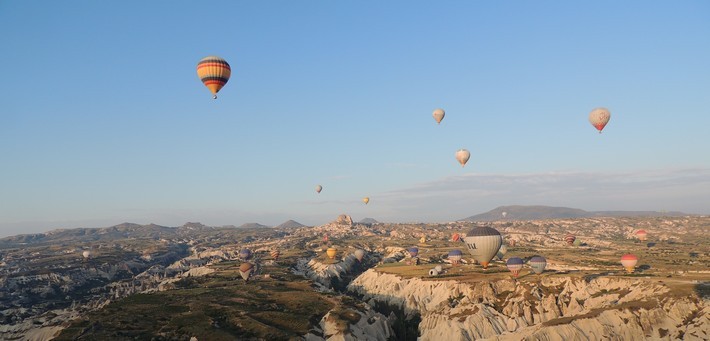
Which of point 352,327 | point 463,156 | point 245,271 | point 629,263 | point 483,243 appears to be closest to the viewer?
point 352,327

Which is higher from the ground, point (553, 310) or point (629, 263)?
point (629, 263)

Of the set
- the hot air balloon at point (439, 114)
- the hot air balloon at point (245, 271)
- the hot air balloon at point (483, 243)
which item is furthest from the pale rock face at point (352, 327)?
the hot air balloon at point (439, 114)

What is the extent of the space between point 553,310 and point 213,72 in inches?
2993

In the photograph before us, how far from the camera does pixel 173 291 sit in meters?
122

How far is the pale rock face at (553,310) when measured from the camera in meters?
68.6

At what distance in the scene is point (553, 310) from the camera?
8538cm

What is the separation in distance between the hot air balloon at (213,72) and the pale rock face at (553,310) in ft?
197

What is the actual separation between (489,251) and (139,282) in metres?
143

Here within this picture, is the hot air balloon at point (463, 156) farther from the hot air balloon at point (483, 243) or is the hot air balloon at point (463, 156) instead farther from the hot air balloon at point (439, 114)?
the hot air balloon at point (483, 243)

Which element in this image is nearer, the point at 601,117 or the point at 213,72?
the point at 213,72

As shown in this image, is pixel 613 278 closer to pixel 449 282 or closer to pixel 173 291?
pixel 449 282

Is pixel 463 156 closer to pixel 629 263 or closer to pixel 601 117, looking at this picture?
pixel 601 117

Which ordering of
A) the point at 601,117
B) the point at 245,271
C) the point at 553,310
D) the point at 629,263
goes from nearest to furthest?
the point at 553,310, the point at 601,117, the point at 629,263, the point at 245,271

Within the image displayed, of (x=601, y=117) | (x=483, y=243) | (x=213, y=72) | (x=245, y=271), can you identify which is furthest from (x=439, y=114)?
(x=245, y=271)
